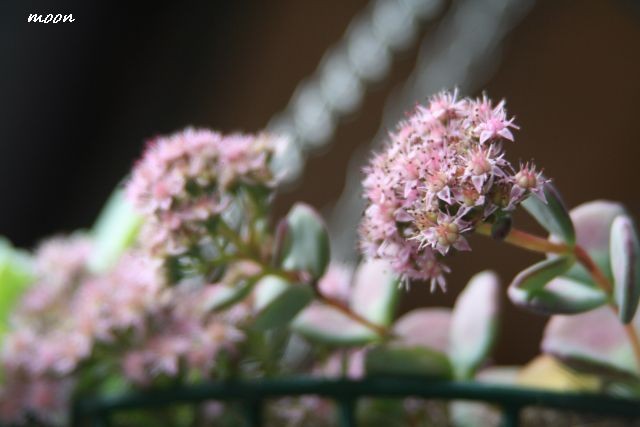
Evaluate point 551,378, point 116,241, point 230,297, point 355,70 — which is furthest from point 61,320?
point 355,70

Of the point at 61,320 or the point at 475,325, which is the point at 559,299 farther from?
the point at 61,320

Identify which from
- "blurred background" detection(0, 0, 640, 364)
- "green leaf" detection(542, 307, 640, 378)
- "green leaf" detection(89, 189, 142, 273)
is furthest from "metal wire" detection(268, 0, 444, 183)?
"green leaf" detection(542, 307, 640, 378)

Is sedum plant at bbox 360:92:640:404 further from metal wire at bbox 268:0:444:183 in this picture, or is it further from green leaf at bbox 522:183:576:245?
metal wire at bbox 268:0:444:183

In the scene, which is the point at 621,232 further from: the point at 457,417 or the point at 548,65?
the point at 548,65

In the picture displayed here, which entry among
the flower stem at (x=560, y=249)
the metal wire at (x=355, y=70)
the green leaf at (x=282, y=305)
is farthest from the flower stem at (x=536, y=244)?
the metal wire at (x=355, y=70)

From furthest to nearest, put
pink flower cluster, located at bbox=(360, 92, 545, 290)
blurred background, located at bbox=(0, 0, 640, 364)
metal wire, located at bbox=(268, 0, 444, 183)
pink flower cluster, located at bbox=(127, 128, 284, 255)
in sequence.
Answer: metal wire, located at bbox=(268, 0, 444, 183) → blurred background, located at bbox=(0, 0, 640, 364) → pink flower cluster, located at bbox=(127, 128, 284, 255) → pink flower cluster, located at bbox=(360, 92, 545, 290)
